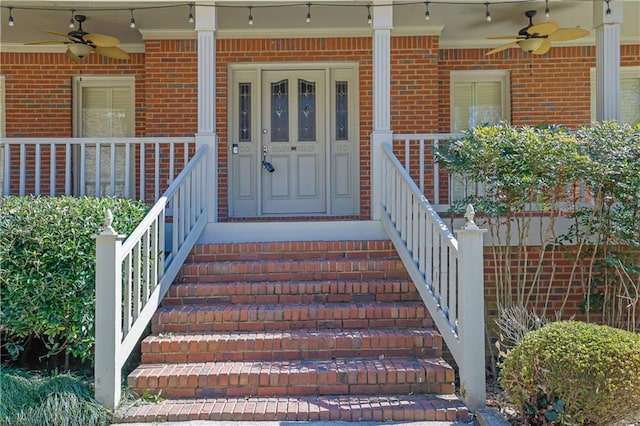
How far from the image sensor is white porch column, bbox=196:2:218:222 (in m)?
5.92

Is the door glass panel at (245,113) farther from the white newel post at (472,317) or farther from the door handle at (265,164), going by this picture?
the white newel post at (472,317)

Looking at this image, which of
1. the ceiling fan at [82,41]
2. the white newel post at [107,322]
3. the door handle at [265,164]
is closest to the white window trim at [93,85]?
the ceiling fan at [82,41]

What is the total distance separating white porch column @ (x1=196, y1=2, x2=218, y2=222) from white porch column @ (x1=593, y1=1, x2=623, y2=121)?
15.3 feet

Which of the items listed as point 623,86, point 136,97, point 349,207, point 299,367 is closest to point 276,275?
point 299,367

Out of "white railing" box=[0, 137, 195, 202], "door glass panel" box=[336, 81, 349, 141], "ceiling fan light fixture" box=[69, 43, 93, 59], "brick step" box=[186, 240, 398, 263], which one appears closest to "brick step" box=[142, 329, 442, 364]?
"brick step" box=[186, 240, 398, 263]

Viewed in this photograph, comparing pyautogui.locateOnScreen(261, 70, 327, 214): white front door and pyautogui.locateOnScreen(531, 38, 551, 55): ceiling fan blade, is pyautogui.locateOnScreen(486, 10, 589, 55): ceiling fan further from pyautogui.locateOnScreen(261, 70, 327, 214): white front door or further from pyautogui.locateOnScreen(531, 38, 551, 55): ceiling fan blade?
pyautogui.locateOnScreen(261, 70, 327, 214): white front door

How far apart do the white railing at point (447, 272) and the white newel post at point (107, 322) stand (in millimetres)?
2581

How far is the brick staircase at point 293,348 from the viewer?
12.3ft

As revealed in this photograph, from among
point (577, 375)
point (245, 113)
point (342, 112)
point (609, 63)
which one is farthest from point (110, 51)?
point (577, 375)

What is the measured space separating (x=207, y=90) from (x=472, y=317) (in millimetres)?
3913

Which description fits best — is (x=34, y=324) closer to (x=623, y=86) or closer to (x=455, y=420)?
(x=455, y=420)

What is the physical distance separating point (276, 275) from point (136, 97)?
170 inches

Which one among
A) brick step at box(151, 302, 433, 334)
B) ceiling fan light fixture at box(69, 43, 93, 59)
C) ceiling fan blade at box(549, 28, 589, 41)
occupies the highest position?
ceiling fan blade at box(549, 28, 589, 41)

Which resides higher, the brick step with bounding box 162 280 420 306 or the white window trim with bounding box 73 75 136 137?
the white window trim with bounding box 73 75 136 137
